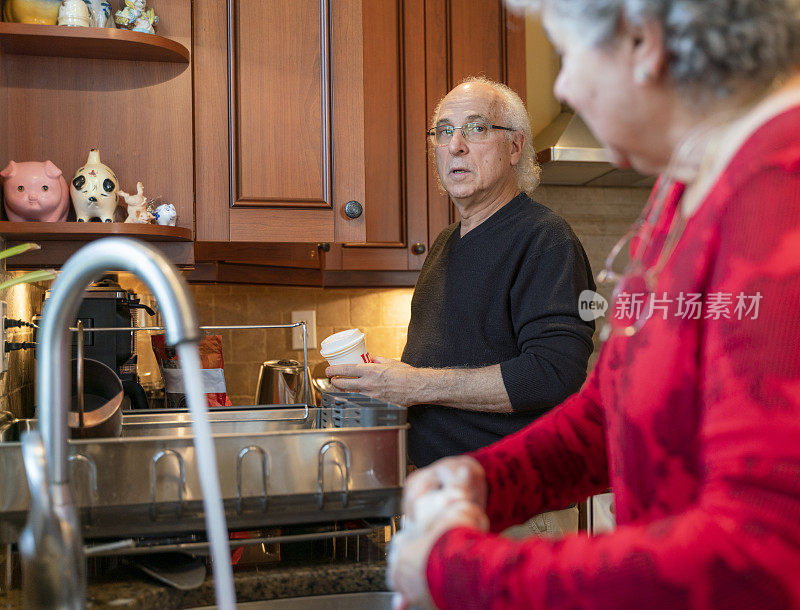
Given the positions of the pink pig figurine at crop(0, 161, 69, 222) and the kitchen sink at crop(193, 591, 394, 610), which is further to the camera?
the pink pig figurine at crop(0, 161, 69, 222)

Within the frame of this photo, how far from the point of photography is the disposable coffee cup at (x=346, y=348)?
1.43 metres

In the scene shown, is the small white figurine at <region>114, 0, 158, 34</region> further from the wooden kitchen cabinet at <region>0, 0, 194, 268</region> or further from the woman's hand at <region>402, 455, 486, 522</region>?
the woman's hand at <region>402, 455, 486, 522</region>

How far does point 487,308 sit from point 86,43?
868 mm

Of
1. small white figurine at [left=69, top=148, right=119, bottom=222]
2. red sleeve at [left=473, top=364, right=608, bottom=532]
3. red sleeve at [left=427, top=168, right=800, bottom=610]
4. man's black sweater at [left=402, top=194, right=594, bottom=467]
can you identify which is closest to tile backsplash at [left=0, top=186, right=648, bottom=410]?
man's black sweater at [left=402, top=194, right=594, bottom=467]

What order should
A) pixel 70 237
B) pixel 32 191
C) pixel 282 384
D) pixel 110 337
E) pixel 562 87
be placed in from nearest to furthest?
pixel 562 87, pixel 32 191, pixel 70 237, pixel 110 337, pixel 282 384

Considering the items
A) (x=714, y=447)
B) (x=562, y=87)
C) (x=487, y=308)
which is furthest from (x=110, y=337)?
(x=714, y=447)

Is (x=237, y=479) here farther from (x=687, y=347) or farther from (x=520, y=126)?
(x=520, y=126)

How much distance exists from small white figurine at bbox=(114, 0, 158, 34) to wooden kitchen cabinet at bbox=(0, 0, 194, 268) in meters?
0.05

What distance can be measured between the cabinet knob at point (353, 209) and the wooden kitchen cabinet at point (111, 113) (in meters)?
0.31

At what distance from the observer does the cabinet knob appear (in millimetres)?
1669

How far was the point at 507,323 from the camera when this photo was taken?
148 centimetres

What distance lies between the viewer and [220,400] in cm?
186

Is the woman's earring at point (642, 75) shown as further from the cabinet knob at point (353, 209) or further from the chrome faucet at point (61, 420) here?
the cabinet knob at point (353, 209)

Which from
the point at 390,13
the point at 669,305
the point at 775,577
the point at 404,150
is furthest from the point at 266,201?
the point at 775,577
